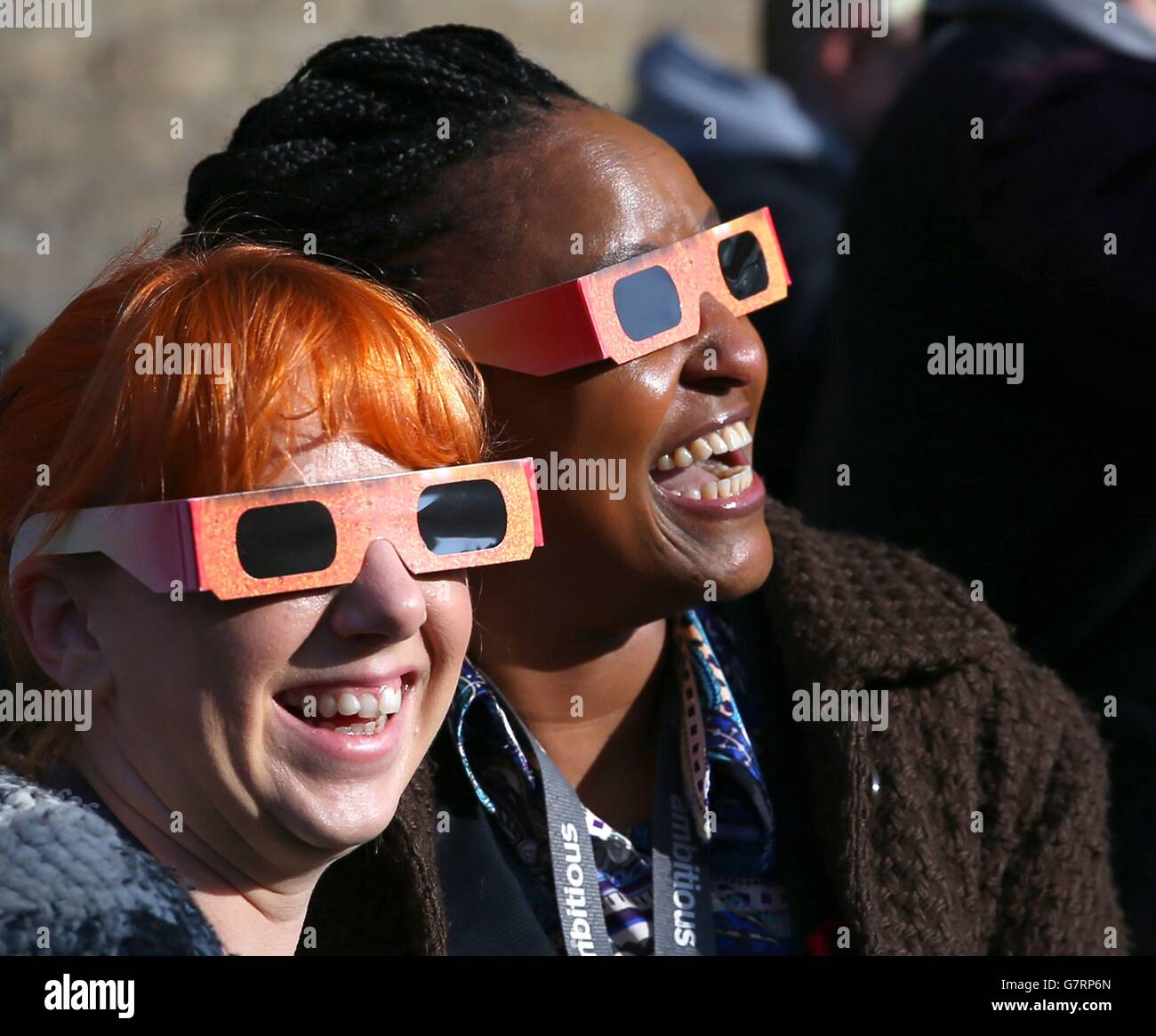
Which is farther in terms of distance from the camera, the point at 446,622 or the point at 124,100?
the point at 124,100

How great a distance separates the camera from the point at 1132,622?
3021 millimetres

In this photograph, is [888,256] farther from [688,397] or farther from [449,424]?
[449,424]

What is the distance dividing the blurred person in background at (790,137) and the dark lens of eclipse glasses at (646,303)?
1482mm

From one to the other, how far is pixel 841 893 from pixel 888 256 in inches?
57.3

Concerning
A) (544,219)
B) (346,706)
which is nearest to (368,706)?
(346,706)

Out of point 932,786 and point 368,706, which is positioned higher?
point 368,706

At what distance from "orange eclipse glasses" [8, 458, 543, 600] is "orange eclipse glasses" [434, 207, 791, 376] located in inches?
17.1

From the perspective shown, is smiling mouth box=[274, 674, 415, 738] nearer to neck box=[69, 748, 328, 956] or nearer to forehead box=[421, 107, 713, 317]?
neck box=[69, 748, 328, 956]

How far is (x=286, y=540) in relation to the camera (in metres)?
1.76

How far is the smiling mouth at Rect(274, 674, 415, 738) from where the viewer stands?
5.92 feet

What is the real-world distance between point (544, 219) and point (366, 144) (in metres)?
0.33

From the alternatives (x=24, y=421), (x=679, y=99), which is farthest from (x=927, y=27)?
(x=24, y=421)

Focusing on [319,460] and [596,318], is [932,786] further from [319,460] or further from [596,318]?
[319,460]

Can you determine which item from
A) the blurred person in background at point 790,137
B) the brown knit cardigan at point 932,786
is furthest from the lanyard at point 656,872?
the blurred person in background at point 790,137
